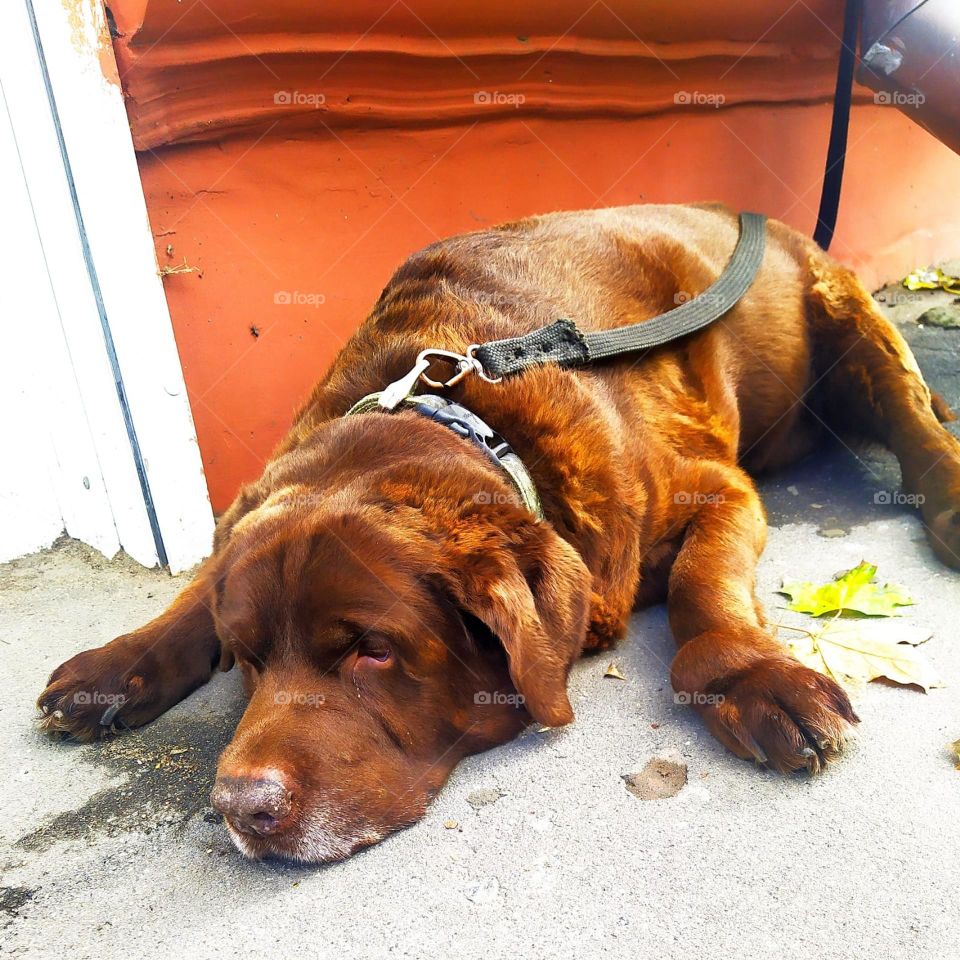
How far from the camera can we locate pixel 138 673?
227 centimetres

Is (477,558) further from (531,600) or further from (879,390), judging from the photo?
(879,390)

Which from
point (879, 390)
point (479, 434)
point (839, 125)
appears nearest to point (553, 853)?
point (479, 434)

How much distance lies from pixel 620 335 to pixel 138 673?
1541 mm

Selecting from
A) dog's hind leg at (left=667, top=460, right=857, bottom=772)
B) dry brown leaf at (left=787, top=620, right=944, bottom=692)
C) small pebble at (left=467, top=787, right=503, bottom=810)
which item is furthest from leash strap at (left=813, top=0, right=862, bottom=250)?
small pebble at (left=467, top=787, right=503, bottom=810)

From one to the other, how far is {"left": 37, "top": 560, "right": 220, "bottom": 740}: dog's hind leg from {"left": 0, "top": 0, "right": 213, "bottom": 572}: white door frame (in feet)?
2.10

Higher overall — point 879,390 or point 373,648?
point 373,648

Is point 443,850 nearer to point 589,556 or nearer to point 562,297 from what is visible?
point 589,556

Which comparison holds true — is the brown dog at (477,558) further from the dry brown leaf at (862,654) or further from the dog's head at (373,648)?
the dry brown leaf at (862,654)

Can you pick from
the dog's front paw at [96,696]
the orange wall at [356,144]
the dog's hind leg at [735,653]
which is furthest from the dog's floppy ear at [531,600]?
the orange wall at [356,144]

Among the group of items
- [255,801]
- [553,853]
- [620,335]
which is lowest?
[553,853]

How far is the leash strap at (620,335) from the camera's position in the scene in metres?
2.22

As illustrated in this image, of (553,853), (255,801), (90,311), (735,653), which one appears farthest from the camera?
(90,311)

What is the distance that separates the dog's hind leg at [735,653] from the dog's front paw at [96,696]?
1.32 metres

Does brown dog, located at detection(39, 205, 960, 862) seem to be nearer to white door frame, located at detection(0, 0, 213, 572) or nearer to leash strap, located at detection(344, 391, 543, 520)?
leash strap, located at detection(344, 391, 543, 520)
